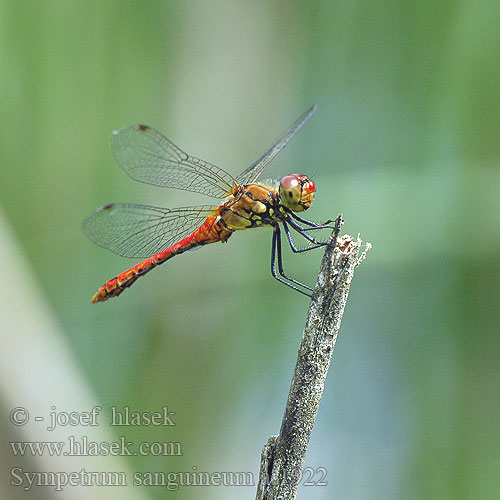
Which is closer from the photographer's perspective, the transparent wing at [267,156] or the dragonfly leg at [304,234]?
the dragonfly leg at [304,234]

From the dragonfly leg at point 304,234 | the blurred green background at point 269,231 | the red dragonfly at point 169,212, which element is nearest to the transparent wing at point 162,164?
the red dragonfly at point 169,212

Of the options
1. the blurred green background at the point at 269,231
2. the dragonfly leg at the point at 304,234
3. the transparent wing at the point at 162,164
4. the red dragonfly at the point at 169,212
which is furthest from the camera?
the blurred green background at the point at 269,231

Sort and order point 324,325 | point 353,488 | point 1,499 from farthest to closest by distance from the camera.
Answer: point 353,488 → point 1,499 → point 324,325

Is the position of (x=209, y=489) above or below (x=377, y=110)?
Answer: below

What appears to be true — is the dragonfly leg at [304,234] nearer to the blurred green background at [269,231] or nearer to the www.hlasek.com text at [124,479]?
the blurred green background at [269,231]

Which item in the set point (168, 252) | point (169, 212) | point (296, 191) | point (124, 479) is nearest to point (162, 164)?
point (169, 212)

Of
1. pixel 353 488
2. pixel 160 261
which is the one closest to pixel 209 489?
pixel 353 488

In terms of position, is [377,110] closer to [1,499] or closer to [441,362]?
[441,362]
